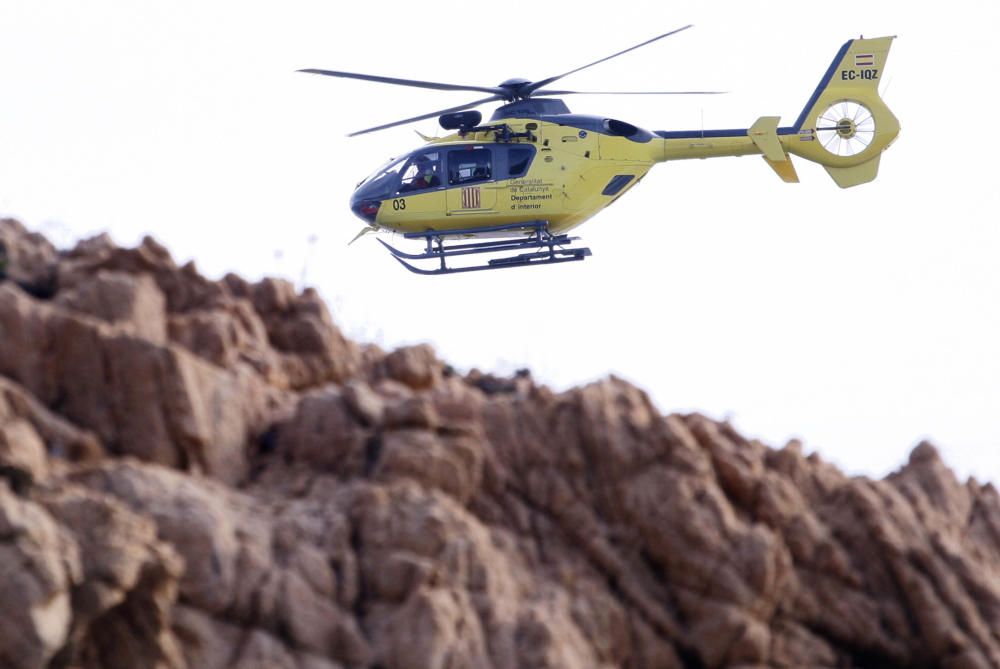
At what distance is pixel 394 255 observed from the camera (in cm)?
3086

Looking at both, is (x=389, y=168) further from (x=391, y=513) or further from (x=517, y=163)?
(x=391, y=513)

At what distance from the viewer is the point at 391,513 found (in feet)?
62.8

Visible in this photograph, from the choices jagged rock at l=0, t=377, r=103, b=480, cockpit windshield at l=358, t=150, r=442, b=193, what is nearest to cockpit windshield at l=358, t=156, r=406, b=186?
cockpit windshield at l=358, t=150, r=442, b=193

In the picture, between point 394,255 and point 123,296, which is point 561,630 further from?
point 394,255

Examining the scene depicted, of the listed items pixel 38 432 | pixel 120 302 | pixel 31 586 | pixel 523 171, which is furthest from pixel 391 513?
pixel 523 171

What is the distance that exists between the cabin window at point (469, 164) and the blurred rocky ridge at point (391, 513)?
7.92 metres

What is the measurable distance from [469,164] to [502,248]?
1639 millimetres

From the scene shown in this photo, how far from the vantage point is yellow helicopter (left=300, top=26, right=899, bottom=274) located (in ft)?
102

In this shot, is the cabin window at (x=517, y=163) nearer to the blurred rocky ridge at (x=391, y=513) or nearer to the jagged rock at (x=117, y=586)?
the blurred rocky ridge at (x=391, y=513)

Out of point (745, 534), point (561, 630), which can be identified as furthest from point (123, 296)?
point (745, 534)

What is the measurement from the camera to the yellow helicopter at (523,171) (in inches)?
1229

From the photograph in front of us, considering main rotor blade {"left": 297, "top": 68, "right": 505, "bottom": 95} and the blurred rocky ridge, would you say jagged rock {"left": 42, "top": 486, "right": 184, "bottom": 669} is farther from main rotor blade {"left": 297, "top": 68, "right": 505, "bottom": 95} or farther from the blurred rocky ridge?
main rotor blade {"left": 297, "top": 68, "right": 505, "bottom": 95}

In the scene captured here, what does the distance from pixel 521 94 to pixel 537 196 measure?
221 centimetres

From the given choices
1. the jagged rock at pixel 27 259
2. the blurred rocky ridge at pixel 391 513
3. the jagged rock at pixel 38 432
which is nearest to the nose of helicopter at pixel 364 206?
the blurred rocky ridge at pixel 391 513
